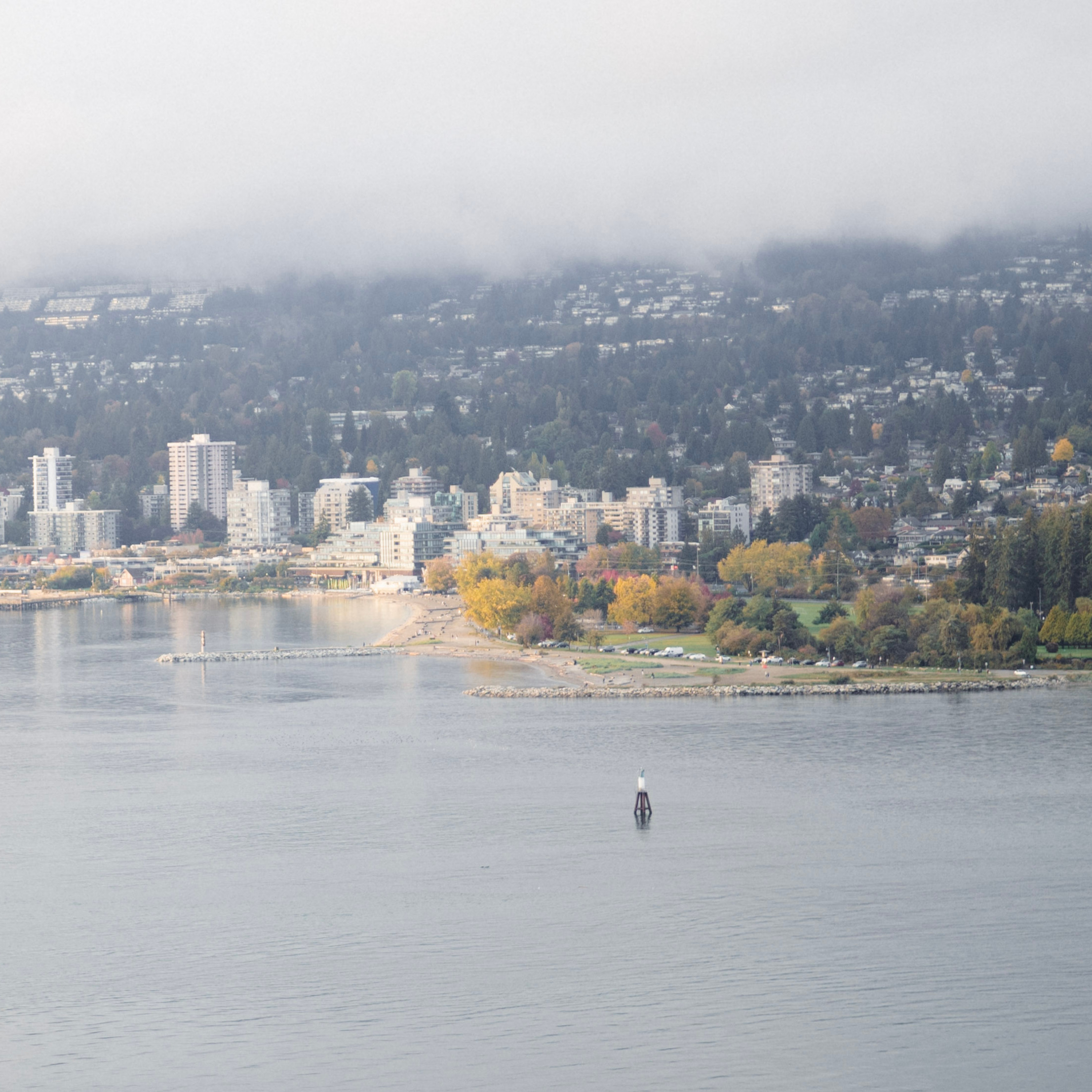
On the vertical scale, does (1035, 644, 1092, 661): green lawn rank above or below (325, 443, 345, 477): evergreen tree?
below

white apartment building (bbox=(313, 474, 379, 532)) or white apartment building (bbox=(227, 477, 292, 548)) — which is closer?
white apartment building (bbox=(313, 474, 379, 532))

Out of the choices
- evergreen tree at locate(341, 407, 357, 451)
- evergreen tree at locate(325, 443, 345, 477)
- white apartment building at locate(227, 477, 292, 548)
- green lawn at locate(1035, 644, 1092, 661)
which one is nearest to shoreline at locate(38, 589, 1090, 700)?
green lawn at locate(1035, 644, 1092, 661)

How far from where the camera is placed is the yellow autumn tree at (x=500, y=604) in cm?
2744

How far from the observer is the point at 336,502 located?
5650 centimetres

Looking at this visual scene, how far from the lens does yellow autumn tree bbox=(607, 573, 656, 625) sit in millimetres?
26625

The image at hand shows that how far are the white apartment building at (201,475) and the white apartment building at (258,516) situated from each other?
405 cm

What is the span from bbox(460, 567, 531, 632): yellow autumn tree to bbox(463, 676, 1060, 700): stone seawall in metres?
6.98

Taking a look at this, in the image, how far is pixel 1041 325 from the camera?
68438mm

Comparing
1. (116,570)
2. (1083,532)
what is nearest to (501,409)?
(116,570)

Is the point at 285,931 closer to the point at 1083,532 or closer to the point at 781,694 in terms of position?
the point at 781,694

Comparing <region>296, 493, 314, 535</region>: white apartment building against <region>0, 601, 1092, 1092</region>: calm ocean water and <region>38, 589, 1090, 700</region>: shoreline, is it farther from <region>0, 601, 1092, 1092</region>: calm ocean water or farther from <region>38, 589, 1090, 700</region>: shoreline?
<region>0, 601, 1092, 1092</region>: calm ocean water

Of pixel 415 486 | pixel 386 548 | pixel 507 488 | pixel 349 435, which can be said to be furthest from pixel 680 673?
pixel 349 435

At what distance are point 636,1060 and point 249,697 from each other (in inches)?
536

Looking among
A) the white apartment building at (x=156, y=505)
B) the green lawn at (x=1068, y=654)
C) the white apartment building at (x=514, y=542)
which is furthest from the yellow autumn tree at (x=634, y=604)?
the white apartment building at (x=156, y=505)
